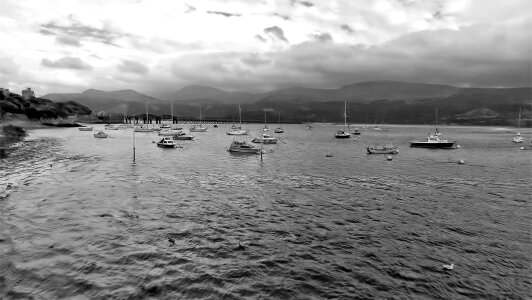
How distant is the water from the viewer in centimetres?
2339

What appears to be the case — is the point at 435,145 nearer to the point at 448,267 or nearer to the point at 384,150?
the point at 384,150

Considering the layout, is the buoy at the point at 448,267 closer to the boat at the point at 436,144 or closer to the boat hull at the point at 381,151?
the boat hull at the point at 381,151

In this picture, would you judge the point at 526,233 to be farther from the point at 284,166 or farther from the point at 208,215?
the point at 284,166

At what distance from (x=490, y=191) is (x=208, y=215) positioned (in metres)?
45.0

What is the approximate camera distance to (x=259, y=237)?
32.5m

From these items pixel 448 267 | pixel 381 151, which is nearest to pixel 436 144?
pixel 381 151

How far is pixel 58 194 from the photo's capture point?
157 ft

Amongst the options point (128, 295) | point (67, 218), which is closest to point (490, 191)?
point (128, 295)

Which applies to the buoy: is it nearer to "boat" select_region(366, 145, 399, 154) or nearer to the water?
the water

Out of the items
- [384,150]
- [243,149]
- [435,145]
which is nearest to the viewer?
[243,149]

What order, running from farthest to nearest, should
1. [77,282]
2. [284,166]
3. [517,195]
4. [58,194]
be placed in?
1. [284,166]
2. [517,195]
3. [58,194]
4. [77,282]

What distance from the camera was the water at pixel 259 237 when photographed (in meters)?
23.4

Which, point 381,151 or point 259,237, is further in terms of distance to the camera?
point 381,151

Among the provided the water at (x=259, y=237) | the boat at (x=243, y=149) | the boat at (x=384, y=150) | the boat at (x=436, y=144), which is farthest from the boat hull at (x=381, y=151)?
the water at (x=259, y=237)
